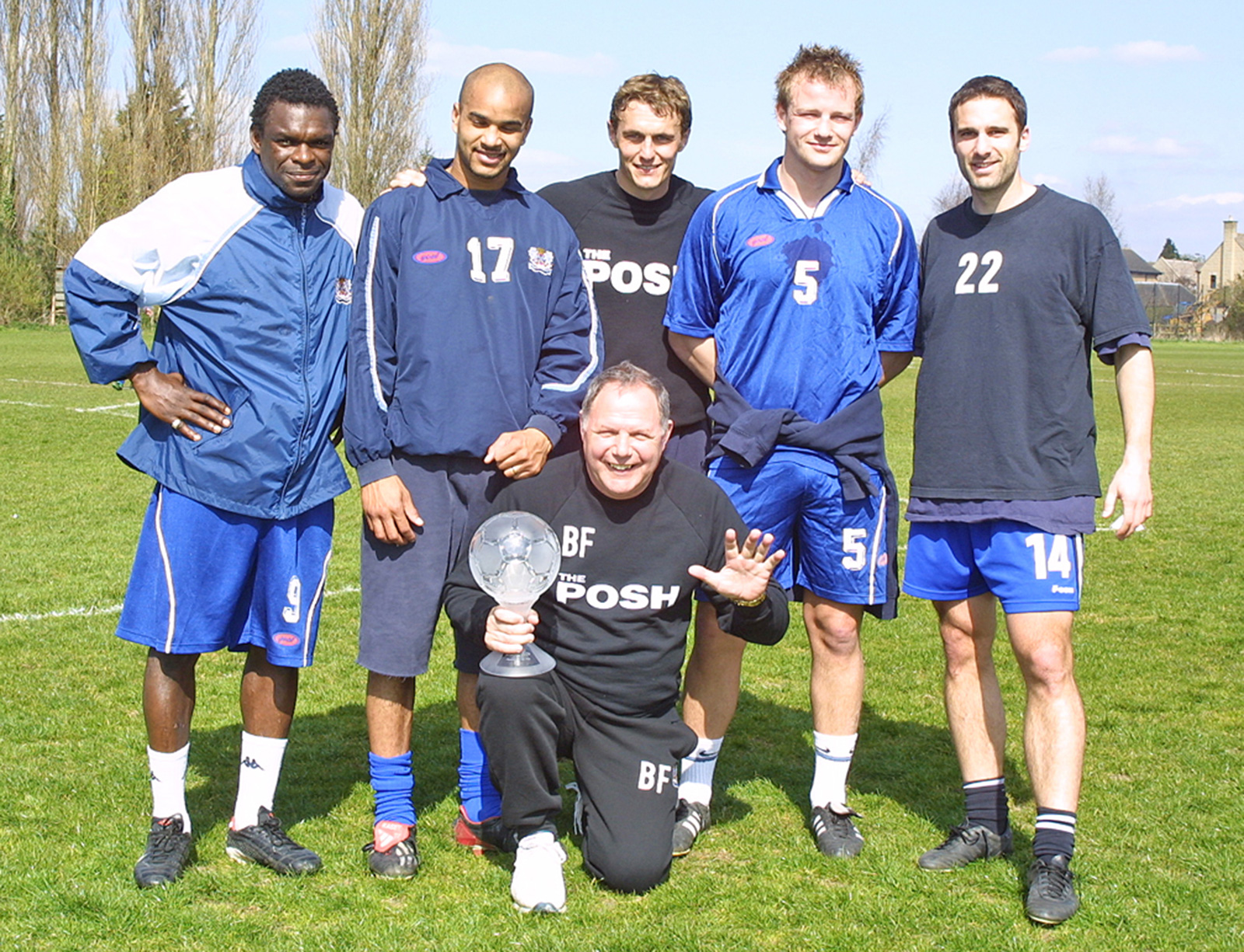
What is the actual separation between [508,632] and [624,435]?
0.68m

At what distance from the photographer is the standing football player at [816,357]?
4.12 m

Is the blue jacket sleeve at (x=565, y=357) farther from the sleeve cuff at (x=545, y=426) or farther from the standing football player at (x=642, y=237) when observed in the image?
the standing football player at (x=642, y=237)

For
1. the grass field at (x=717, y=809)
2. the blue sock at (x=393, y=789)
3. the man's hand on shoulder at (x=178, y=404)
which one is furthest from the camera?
the blue sock at (x=393, y=789)

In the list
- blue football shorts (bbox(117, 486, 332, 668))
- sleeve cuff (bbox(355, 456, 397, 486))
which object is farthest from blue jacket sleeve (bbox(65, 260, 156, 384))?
sleeve cuff (bbox(355, 456, 397, 486))

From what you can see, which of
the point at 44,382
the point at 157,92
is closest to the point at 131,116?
the point at 157,92

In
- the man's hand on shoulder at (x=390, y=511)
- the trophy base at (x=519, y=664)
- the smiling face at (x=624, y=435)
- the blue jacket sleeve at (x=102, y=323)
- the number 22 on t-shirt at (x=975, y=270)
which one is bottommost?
the trophy base at (x=519, y=664)

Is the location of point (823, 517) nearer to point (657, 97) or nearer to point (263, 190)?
point (657, 97)

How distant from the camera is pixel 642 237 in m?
4.52

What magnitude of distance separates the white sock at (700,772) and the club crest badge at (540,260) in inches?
66.9

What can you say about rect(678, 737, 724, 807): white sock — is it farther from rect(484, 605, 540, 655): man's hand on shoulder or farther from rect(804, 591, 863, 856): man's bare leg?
rect(484, 605, 540, 655): man's hand on shoulder

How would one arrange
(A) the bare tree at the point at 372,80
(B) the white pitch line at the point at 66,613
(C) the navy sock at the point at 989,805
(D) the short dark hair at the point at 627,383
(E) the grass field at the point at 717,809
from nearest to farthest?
(E) the grass field at the point at 717,809, (D) the short dark hair at the point at 627,383, (C) the navy sock at the point at 989,805, (B) the white pitch line at the point at 66,613, (A) the bare tree at the point at 372,80

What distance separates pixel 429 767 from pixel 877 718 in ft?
6.63

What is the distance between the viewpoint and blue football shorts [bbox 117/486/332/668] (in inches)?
149

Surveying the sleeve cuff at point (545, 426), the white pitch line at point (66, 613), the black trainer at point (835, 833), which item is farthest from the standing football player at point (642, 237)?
the white pitch line at point (66, 613)
